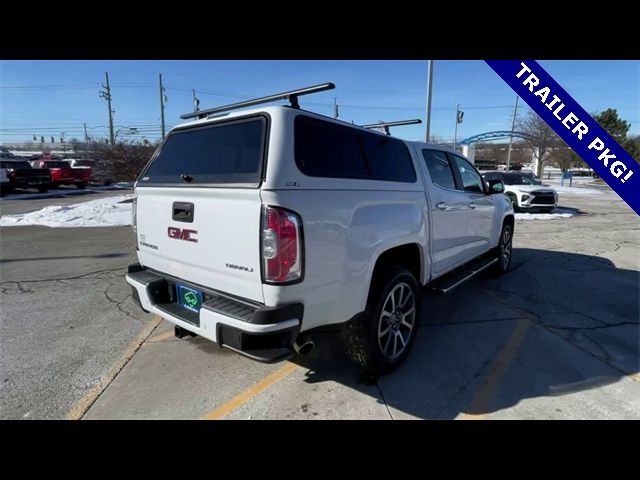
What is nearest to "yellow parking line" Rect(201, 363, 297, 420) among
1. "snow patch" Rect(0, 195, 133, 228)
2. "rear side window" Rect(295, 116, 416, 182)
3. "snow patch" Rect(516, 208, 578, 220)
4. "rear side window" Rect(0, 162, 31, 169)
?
"rear side window" Rect(295, 116, 416, 182)

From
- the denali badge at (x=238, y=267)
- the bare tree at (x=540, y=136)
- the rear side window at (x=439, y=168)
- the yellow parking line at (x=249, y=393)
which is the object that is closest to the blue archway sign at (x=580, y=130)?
the rear side window at (x=439, y=168)

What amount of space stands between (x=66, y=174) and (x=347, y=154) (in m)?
25.7

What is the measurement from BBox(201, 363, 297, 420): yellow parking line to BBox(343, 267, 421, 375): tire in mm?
635

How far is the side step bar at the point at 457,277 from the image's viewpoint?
371cm

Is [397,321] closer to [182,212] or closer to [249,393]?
[249,393]

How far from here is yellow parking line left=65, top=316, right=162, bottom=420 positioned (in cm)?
258

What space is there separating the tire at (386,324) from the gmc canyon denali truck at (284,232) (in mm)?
11

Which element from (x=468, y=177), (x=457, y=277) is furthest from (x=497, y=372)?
(x=468, y=177)

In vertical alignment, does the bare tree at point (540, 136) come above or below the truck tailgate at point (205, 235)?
above

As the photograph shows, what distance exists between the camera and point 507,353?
11.2 ft

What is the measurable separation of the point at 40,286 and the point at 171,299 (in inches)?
149

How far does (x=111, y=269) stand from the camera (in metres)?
6.07

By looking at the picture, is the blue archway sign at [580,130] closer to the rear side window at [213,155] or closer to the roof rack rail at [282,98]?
the roof rack rail at [282,98]
